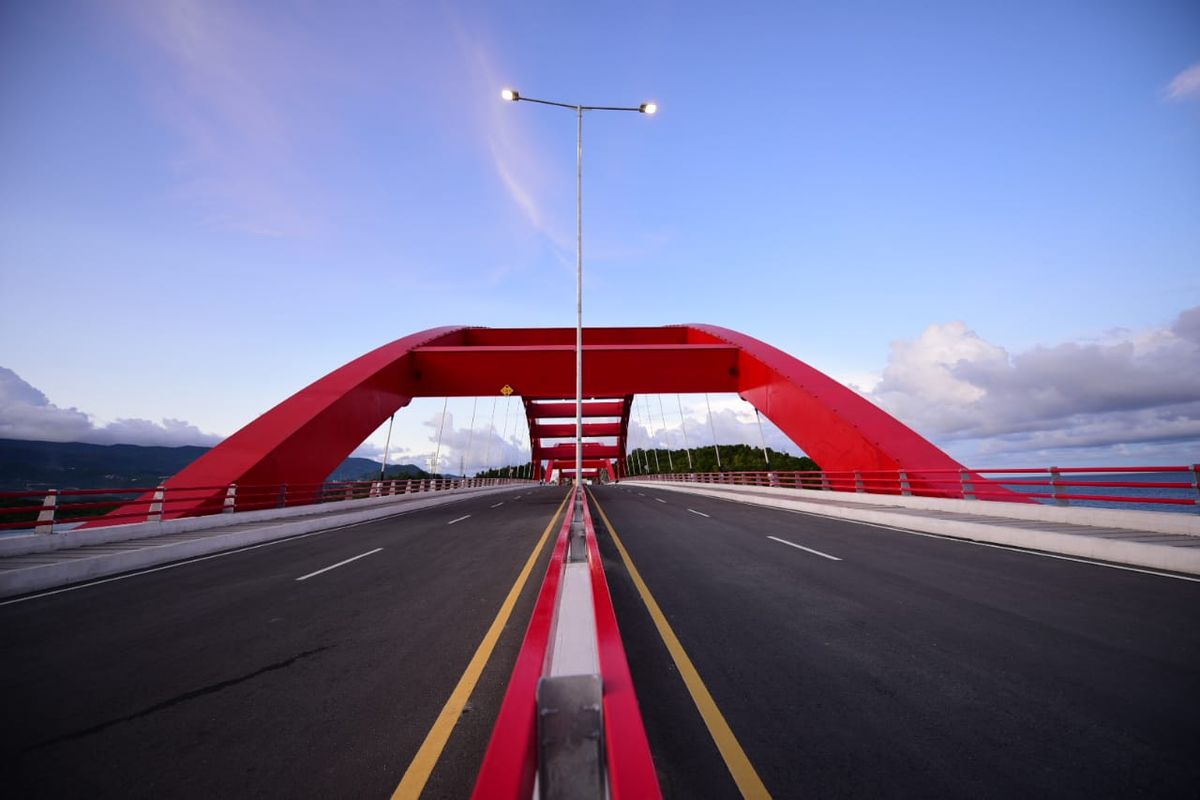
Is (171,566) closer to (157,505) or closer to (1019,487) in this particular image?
(157,505)

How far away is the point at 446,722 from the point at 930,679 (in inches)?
135

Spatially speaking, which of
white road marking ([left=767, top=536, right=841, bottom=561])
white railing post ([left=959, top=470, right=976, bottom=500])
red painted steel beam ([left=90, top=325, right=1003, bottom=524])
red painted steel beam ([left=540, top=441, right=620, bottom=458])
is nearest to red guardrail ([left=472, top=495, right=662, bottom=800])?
white road marking ([left=767, top=536, right=841, bottom=561])

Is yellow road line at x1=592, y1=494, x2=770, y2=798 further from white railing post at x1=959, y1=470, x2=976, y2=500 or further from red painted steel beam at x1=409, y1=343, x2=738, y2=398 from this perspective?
red painted steel beam at x1=409, y1=343, x2=738, y2=398

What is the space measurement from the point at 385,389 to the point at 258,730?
20.1 m

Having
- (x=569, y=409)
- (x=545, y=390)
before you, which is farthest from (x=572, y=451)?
(x=545, y=390)

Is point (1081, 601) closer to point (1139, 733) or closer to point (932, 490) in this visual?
point (1139, 733)

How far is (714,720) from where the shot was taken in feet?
10.3

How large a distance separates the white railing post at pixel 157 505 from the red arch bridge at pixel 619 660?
764 mm

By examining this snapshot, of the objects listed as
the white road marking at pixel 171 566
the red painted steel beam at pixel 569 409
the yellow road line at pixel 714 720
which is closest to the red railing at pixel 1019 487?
the yellow road line at pixel 714 720

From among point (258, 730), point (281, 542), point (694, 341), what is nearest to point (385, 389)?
point (281, 542)

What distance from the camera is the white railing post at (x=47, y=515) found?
9.73 m

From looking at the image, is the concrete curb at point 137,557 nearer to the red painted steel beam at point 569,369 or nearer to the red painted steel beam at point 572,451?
the red painted steel beam at point 569,369

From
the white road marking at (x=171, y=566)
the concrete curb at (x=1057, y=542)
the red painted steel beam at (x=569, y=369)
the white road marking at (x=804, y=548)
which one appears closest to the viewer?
the concrete curb at (x=1057, y=542)

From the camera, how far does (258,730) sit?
3180 mm
